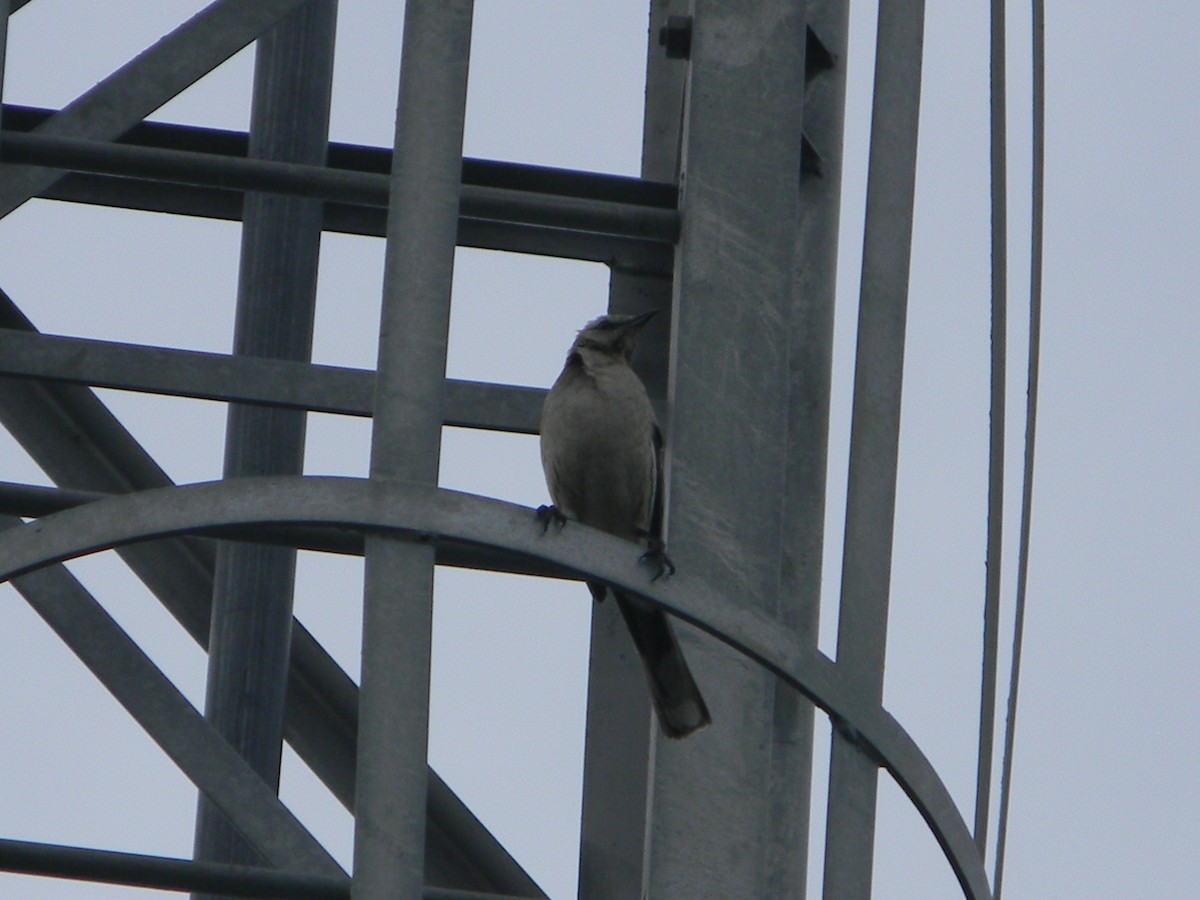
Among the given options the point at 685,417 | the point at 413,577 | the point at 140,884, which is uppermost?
the point at 685,417

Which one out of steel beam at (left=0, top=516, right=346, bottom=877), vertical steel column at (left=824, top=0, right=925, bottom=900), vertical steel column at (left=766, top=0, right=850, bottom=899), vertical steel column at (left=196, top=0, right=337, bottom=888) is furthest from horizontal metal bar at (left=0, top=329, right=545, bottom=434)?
vertical steel column at (left=824, top=0, right=925, bottom=900)

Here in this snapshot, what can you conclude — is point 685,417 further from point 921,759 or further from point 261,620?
point 261,620

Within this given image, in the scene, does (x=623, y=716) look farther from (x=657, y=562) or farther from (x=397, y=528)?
(x=397, y=528)

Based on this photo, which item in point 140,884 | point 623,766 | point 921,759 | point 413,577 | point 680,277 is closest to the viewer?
point 413,577

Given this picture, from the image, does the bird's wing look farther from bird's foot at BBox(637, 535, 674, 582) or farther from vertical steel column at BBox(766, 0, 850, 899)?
bird's foot at BBox(637, 535, 674, 582)

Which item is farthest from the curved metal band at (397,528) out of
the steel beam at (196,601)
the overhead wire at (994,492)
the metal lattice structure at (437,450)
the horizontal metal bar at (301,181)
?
the steel beam at (196,601)

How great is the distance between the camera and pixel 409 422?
4.29 metres

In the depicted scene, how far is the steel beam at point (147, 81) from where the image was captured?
576cm

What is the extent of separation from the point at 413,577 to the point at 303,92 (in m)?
2.92

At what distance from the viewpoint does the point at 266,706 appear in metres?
6.50

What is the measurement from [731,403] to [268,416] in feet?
8.25

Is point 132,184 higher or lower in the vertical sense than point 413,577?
higher

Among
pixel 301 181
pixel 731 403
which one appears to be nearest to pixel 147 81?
pixel 301 181

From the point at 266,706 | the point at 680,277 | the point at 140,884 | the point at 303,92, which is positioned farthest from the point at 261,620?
the point at 680,277
